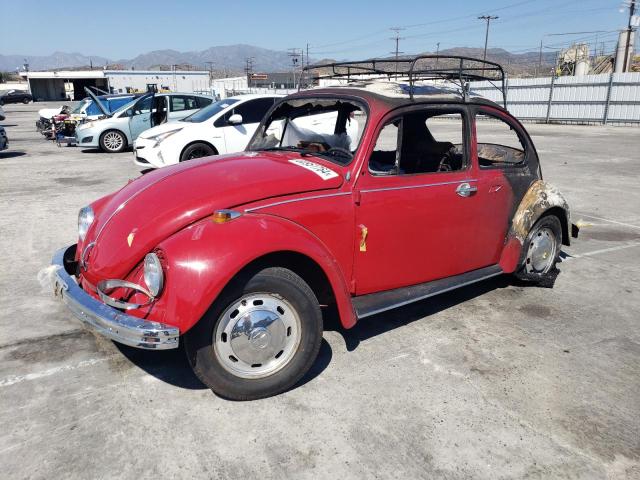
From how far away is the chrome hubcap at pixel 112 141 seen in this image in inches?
576

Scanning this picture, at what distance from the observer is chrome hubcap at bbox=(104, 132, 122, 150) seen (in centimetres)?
1462

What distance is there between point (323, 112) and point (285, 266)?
1.64 metres

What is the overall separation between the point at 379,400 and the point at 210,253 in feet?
4.40

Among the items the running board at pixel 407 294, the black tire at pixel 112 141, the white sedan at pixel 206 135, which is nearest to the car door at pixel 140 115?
the black tire at pixel 112 141

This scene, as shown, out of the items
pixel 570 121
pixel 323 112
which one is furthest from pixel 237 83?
pixel 323 112

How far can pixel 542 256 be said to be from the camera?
4.75 meters

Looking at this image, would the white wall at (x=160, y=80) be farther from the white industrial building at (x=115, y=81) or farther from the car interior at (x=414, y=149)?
the car interior at (x=414, y=149)

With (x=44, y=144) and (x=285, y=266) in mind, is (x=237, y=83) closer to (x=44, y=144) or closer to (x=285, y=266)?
(x=44, y=144)

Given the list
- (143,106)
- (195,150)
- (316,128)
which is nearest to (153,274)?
(316,128)

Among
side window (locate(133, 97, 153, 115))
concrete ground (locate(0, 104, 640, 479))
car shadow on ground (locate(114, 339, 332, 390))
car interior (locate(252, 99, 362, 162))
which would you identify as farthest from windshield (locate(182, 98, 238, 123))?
car shadow on ground (locate(114, 339, 332, 390))

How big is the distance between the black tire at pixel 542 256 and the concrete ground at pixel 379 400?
0.16m

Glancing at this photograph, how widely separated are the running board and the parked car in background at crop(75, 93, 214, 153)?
11844 mm

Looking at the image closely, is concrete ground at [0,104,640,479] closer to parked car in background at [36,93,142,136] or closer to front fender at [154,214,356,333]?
front fender at [154,214,356,333]

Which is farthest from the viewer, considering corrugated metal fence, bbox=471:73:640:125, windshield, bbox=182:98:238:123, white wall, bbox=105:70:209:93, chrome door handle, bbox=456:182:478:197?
white wall, bbox=105:70:209:93
